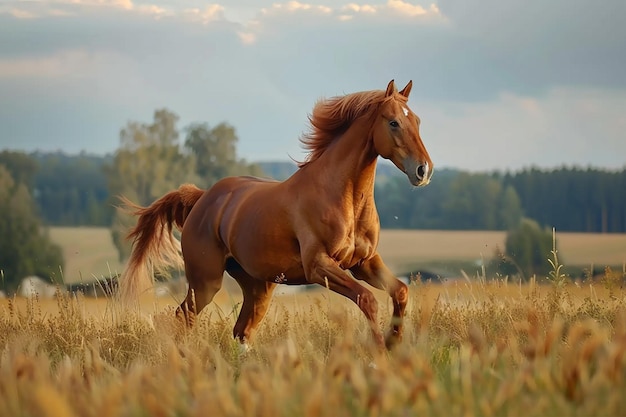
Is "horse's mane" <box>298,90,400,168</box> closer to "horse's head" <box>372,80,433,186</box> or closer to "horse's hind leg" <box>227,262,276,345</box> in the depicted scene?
"horse's head" <box>372,80,433,186</box>

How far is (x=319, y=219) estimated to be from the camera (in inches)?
313

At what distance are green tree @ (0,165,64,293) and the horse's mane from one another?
139 feet

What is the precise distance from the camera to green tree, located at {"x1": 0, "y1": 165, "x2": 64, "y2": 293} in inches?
1970

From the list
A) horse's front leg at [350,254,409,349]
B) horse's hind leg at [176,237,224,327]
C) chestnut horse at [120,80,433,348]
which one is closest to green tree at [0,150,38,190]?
horse's hind leg at [176,237,224,327]

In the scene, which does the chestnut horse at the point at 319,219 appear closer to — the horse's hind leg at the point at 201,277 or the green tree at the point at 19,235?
the horse's hind leg at the point at 201,277

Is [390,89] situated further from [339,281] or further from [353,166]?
[339,281]

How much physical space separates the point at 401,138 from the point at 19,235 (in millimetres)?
45900

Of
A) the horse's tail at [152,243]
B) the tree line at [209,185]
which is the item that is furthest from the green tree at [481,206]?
the horse's tail at [152,243]

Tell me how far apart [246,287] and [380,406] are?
18.3 ft

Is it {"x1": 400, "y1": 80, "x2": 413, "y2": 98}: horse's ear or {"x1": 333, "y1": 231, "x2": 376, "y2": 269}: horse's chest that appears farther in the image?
{"x1": 400, "y1": 80, "x2": 413, "y2": 98}: horse's ear

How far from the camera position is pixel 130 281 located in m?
10.3

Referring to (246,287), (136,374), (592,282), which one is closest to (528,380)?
(136,374)

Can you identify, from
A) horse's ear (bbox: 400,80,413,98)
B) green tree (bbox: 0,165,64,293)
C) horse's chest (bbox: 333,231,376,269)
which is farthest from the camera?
green tree (bbox: 0,165,64,293)

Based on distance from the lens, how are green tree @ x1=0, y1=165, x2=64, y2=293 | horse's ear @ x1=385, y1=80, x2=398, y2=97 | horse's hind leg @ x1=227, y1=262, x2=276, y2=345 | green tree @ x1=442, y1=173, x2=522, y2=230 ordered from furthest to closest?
green tree @ x1=442, y1=173, x2=522, y2=230
green tree @ x1=0, y1=165, x2=64, y2=293
horse's hind leg @ x1=227, y1=262, x2=276, y2=345
horse's ear @ x1=385, y1=80, x2=398, y2=97
